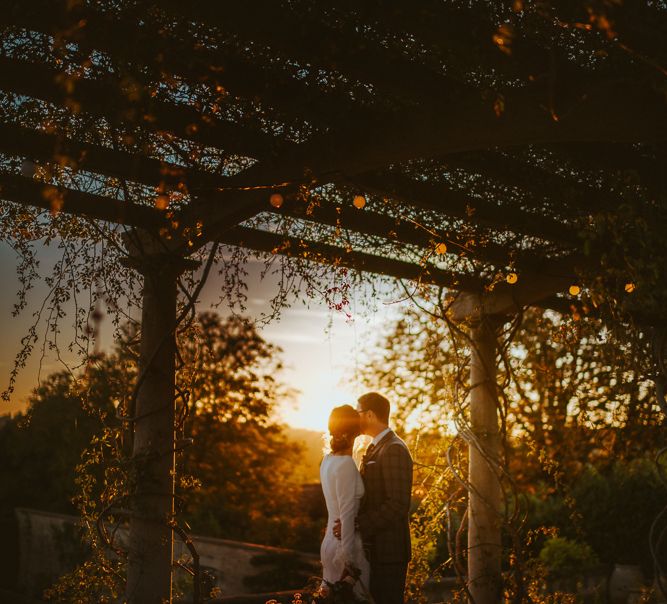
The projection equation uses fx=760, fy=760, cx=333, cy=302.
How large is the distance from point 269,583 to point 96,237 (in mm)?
6652

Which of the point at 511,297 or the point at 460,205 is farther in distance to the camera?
the point at 511,297

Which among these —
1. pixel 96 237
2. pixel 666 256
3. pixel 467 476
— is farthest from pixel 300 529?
pixel 666 256

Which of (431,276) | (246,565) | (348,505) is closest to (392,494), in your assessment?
(348,505)

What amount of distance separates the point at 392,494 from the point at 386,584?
46 centimetres

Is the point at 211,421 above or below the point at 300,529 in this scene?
above

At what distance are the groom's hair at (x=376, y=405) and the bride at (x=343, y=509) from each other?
289 millimetres

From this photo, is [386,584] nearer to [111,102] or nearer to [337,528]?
[337,528]

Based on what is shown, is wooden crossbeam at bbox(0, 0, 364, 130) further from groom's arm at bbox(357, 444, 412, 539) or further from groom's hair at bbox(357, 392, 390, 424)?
groom's arm at bbox(357, 444, 412, 539)

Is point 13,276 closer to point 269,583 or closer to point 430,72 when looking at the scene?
point 430,72

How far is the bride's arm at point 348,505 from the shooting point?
3.73 meters

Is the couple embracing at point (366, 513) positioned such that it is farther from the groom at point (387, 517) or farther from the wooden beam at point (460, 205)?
the wooden beam at point (460, 205)

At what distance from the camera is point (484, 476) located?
593 centimetres

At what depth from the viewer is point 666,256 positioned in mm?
3262

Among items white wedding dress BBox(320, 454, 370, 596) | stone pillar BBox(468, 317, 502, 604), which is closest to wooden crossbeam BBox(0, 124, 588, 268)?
white wedding dress BBox(320, 454, 370, 596)
